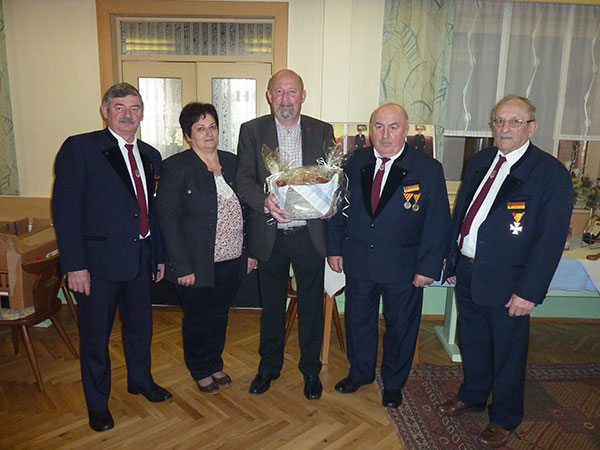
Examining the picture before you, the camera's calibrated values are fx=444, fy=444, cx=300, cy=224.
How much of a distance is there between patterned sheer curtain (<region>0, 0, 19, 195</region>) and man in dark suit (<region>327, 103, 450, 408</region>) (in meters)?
3.11

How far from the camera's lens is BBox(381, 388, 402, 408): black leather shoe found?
2.57 metres

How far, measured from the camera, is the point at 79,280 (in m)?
2.13

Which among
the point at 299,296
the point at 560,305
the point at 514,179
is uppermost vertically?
the point at 514,179

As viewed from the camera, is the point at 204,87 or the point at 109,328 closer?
the point at 109,328

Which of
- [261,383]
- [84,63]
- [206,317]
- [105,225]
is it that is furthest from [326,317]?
[84,63]

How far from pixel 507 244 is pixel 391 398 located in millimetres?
1141

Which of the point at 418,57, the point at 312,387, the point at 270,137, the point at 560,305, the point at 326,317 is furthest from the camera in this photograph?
the point at 560,305

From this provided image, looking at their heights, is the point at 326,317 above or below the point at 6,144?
below

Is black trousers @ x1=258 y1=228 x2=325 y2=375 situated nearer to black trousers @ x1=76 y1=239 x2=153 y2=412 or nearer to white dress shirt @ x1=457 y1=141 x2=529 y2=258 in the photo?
black trousers @ x1=76 y1=239 x2=153 y2=412

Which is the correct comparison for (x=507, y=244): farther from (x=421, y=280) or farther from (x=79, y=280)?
(x=79, y=280)

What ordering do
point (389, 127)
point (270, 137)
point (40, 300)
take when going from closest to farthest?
point (389, 127)
point (270, 137)
point (40, 300)

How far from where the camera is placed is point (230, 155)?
252cm

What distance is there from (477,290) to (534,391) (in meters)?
1.17

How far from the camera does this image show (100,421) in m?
2.33
